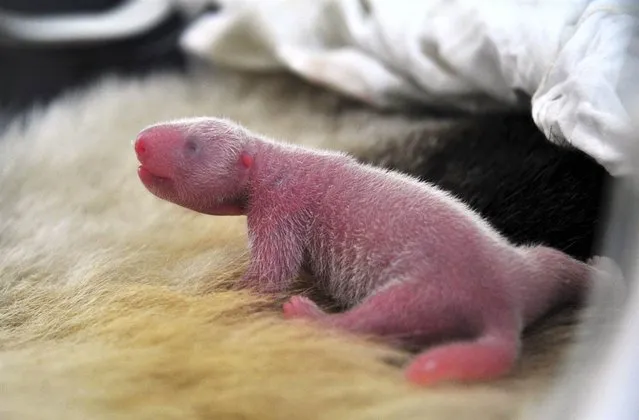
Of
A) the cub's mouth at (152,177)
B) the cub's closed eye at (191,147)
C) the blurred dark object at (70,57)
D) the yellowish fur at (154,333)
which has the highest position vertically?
the blurred dark object at (70,57)

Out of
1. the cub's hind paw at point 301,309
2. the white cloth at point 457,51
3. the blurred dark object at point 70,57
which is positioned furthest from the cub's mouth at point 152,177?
the blurred dark object at point 70,57

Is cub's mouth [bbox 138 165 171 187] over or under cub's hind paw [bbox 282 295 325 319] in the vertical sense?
over

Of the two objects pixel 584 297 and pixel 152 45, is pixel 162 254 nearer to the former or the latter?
pixel 584 297

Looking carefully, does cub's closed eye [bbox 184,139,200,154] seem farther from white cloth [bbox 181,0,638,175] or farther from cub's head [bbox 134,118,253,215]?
white cloth [bbox 181,0,638,175]

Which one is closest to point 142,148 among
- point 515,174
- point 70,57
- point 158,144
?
point 158,144

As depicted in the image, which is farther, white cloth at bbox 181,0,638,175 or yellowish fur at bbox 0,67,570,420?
white cloth at bbox 181,0,638,175

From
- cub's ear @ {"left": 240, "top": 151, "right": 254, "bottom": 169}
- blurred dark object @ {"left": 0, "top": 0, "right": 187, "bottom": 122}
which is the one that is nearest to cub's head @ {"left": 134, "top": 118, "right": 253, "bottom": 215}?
cub's ear @ {"left": 240, "top": 151, "right": 254, "bottom": 169}

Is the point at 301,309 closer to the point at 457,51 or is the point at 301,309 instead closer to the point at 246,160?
the point at 246,160

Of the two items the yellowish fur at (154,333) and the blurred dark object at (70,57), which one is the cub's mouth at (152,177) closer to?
the yellowish fur at (154,333)
